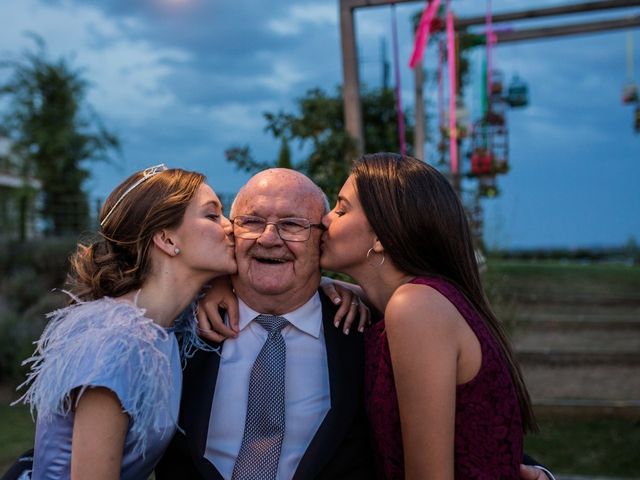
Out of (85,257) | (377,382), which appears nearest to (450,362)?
(377,382)

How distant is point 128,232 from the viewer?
2438mm

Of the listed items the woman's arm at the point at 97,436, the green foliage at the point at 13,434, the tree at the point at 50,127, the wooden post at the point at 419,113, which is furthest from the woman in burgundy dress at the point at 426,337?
the tree at the point at 50,127

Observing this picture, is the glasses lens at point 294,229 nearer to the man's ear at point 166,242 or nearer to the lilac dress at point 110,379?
the man's ear at point 166,242

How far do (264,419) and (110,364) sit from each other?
0.67m

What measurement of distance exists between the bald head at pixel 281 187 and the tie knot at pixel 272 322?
1.36 ft

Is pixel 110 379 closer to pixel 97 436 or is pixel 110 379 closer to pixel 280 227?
pixel 97 436

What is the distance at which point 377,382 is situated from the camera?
2336 millimetres

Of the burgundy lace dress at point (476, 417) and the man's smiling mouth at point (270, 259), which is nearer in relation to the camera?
the burgundy lace dress at point (476, 417)

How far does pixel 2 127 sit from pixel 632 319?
52.2 ft

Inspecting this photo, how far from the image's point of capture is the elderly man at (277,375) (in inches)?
98.4

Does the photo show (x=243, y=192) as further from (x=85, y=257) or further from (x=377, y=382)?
(x=377, y=382)

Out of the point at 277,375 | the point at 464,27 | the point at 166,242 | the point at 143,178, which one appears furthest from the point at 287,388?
the point at 464,27

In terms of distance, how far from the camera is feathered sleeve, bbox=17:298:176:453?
2.07 metres

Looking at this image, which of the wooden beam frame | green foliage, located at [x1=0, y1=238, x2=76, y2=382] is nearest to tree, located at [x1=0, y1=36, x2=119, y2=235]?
green foliage, located at [x1=0, y1=238, x2=76, y2=382]
